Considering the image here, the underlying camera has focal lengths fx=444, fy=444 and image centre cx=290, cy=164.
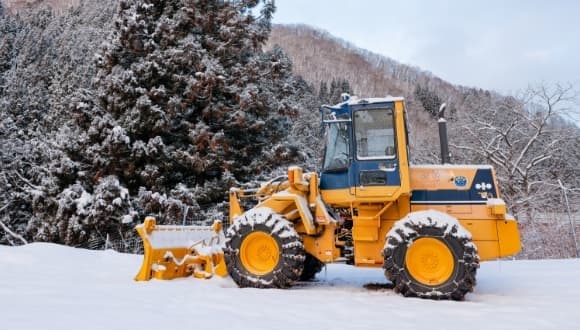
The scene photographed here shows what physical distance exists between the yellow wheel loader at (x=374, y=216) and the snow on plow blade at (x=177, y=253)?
2.7 inches

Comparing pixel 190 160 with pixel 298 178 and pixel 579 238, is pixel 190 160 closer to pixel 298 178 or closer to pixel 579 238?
pixel 298 178

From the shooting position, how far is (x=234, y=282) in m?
6.71

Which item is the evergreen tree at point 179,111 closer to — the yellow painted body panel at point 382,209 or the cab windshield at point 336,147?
the yellow painted body panel at point 382,209

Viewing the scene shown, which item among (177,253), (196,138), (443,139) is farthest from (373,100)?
(196,138)

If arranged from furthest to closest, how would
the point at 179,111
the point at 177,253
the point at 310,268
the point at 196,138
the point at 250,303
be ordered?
the point at 179,111, the point at 196,138, the point at 310,268, the point at 177,253, the point at 250,303

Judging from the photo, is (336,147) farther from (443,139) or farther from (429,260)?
(429,260)

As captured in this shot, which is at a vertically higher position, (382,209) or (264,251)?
(382,209)

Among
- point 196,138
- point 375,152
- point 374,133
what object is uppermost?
point 196,138

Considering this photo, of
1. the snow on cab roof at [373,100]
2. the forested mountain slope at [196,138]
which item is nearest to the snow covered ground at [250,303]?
the snow on cab roof at [373,100]

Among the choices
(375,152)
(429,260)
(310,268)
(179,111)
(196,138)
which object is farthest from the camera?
(179,111)

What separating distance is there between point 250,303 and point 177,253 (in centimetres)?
286

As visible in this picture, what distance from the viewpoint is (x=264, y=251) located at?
6609 mm

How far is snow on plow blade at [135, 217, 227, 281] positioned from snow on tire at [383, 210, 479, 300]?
287 cm

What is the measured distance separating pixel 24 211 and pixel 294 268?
810 inches
